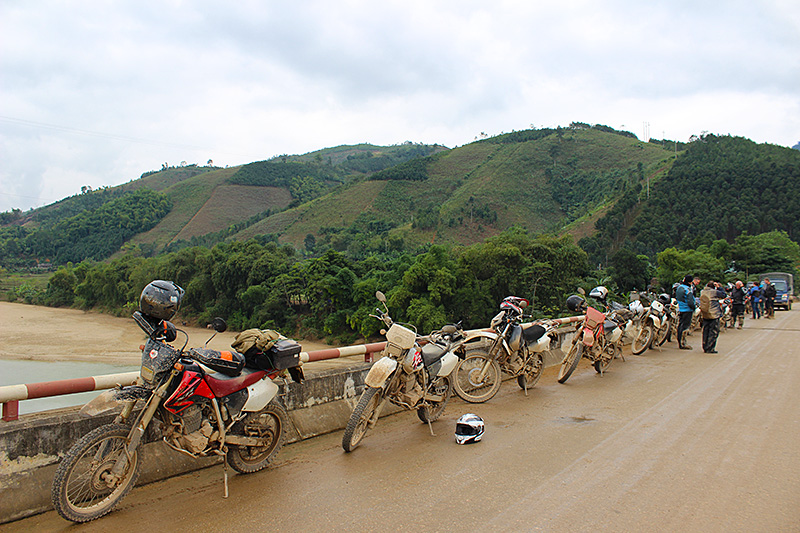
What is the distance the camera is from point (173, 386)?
3.67 m

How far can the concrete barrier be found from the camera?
3377 mm

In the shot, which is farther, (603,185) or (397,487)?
(603,185)

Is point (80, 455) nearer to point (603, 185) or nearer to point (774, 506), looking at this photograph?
point (774, 506)

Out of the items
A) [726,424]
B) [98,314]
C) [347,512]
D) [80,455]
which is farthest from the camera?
[98,314]

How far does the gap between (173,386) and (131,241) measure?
477 ft

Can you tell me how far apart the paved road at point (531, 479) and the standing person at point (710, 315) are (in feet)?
16.2

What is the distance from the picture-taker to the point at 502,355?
7.14 m

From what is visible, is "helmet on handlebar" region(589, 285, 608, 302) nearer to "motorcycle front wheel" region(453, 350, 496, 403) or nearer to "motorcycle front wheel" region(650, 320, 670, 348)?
"motorcycle front wheel" region(453, 350, 496, 403)

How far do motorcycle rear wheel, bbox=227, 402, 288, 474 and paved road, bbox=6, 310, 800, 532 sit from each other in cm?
11

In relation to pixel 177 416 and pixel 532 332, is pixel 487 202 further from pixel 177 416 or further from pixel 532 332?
pixel 177 416

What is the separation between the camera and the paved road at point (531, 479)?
3.35m

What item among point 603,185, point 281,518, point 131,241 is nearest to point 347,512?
point 281,518

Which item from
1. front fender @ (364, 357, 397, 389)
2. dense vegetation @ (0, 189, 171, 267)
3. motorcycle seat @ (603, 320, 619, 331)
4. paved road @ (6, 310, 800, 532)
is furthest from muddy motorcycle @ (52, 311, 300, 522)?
dense vegetation @ (0, 189, 171, 267)

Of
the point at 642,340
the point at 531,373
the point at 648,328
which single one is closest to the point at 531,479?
the point at 531,373
